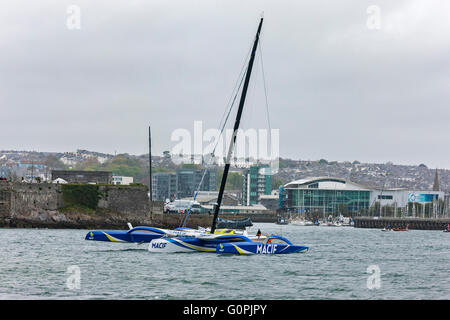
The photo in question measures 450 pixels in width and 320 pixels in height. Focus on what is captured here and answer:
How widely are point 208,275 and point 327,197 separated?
13032 cm

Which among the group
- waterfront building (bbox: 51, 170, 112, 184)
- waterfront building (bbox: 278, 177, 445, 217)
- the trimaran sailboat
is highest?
waterfront building (bbox: 51, 170, 112, 184)

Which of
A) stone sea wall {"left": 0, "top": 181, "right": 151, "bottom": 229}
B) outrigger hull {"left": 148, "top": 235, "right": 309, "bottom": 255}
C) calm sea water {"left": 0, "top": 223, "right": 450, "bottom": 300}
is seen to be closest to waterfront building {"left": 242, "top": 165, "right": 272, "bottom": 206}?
stone sea wall {"left": 0, "top": 181, "right": 151, "bottom": 229}

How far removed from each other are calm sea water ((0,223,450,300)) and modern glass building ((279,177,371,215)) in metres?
116

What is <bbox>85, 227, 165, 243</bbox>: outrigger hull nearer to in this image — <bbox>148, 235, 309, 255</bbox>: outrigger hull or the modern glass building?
<bbox>148, 235, 309, 255</bbox>: outrigger hull

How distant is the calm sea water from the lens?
2141 centimetres

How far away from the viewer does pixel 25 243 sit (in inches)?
1575

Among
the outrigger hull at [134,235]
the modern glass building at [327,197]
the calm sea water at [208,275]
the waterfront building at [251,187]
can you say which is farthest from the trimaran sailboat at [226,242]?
the waterfront building at [251,187]

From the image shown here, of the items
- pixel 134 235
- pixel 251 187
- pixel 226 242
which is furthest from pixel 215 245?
pixel 251 187

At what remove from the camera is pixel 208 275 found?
2591 centimetres

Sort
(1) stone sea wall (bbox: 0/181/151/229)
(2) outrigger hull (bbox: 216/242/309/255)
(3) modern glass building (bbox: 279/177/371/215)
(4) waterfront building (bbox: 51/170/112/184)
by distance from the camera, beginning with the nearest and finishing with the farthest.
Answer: (2) outrigger hull (bbox: 216/242/309/255), (1) stone sea wall (bbox: 0/181/151/229), (4) waterfront building (bbox: 51/170/112/184), (3) modern glass building (bbox: 279/177/371/215)

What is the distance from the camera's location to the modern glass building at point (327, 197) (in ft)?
501

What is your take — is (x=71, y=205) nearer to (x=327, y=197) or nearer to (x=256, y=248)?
(x=256, y=248)
